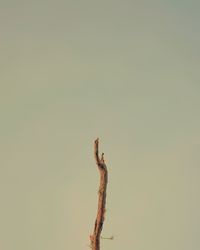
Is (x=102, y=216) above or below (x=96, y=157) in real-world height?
below

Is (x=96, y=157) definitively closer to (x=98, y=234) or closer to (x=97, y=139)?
(x=97, y=139)

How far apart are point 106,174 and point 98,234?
230 cm

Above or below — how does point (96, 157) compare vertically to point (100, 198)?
above

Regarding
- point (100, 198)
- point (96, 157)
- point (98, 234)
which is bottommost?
point (98, 234)

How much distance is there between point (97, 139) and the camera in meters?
15.0

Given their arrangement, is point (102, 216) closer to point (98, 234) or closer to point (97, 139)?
point (98, 234)

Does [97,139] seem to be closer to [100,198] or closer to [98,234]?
[100,198]

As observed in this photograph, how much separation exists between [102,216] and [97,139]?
119 inches

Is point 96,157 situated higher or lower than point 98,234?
higher

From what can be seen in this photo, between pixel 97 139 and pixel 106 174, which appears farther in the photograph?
pixel 106 174

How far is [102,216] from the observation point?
1561 cm

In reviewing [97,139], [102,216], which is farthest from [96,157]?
[102,216]

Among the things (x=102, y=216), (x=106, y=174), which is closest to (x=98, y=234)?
(x=102, y=216)

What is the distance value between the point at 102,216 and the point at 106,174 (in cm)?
161
